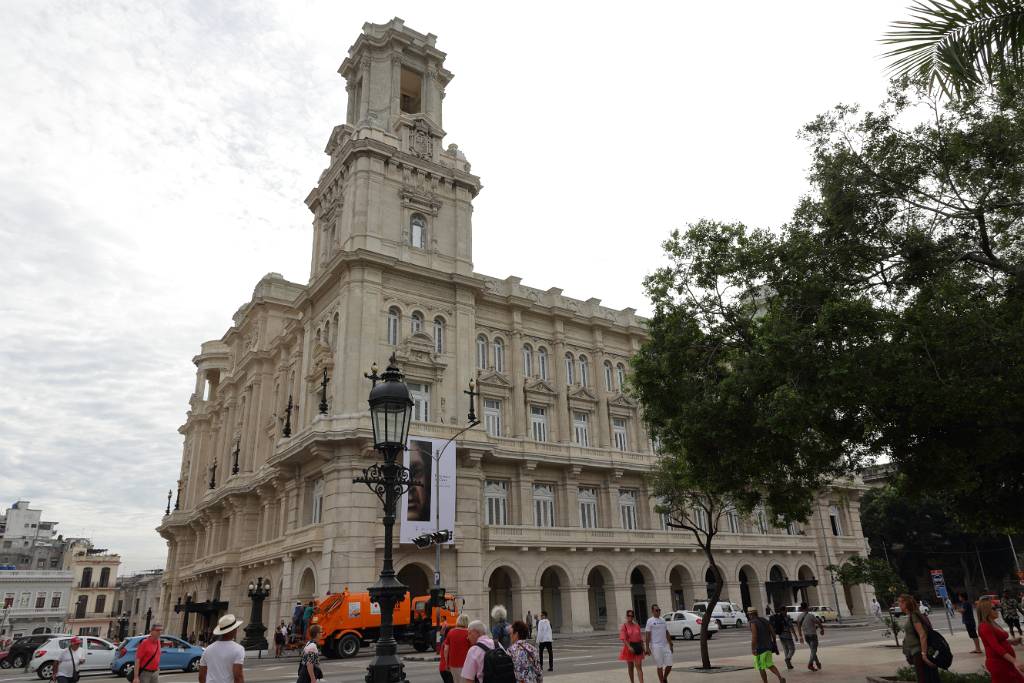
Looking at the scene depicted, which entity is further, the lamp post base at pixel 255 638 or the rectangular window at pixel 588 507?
the rectangular window at pixel 588 507

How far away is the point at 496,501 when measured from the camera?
38781mm

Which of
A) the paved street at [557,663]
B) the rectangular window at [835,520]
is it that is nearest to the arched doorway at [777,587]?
the rectangular window at [835,520]

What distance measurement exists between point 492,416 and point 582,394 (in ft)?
23.4

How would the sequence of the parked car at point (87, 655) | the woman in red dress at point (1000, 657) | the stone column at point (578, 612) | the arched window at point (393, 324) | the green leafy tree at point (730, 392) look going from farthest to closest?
the stone column at point (578, 612) < the arched window at point (393, 324) < the parked car at point (87, 655) < the green leafy tree at point (730, 392) < the woman in red dress at point (1000, 657)

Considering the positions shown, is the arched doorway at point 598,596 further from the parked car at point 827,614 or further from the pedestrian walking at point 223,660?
the pedestrian walking at point 223,660

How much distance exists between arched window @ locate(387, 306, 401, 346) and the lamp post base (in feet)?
50.9

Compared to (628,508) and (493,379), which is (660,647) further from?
(628,508)

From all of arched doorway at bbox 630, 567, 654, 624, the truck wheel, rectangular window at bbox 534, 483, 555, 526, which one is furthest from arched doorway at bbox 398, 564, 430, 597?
arched doorway at bbox 630, 567, 654, 624

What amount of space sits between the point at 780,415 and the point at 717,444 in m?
2.77

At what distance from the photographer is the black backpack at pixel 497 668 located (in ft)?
24.6

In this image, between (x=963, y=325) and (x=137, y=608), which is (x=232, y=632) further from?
(x=137, y=608)

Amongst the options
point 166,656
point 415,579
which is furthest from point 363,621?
point 415,579

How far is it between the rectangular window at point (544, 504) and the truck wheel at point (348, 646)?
15322 millimetres

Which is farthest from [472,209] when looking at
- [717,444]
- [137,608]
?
[137,608]
